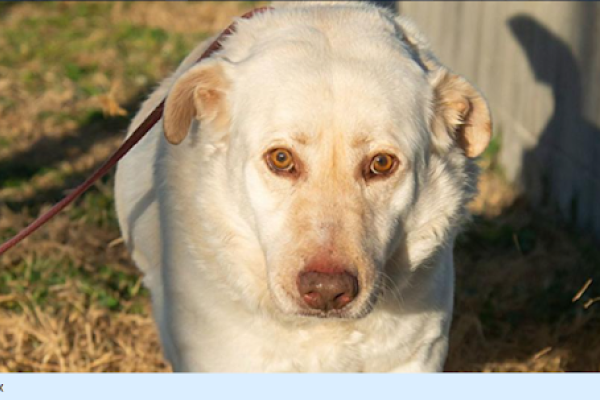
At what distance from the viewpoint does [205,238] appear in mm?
3982

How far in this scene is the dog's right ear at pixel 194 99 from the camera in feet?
12.4

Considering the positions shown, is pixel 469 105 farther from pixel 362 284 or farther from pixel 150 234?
pixel 150 234

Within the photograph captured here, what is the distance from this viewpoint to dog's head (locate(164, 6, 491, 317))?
3.49 m

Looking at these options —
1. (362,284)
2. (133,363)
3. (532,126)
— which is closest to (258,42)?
(362,284)

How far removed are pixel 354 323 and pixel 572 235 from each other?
294cm

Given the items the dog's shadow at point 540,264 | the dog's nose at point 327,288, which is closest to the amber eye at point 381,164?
the dog's nose at point 327,288

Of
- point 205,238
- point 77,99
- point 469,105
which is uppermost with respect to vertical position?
point 469,105

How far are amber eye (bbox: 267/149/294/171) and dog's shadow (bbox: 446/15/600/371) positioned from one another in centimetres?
184

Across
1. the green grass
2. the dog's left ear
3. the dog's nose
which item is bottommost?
the green grass

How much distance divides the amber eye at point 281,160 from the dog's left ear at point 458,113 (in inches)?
22.7

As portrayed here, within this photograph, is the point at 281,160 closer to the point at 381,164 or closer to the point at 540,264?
the point at 381,164

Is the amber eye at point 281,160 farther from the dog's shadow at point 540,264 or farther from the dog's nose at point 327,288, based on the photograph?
the dog's shadow at point 540,264

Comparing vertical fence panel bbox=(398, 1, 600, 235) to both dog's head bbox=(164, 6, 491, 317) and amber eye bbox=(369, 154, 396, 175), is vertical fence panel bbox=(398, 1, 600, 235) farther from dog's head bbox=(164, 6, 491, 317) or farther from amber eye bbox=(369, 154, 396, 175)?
amber eye bbox=(369, 154, 396, 175)

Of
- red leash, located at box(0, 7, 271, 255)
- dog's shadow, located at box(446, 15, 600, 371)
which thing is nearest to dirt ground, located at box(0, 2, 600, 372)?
dog's shadow, located at box(446, 15, 600, 371)
